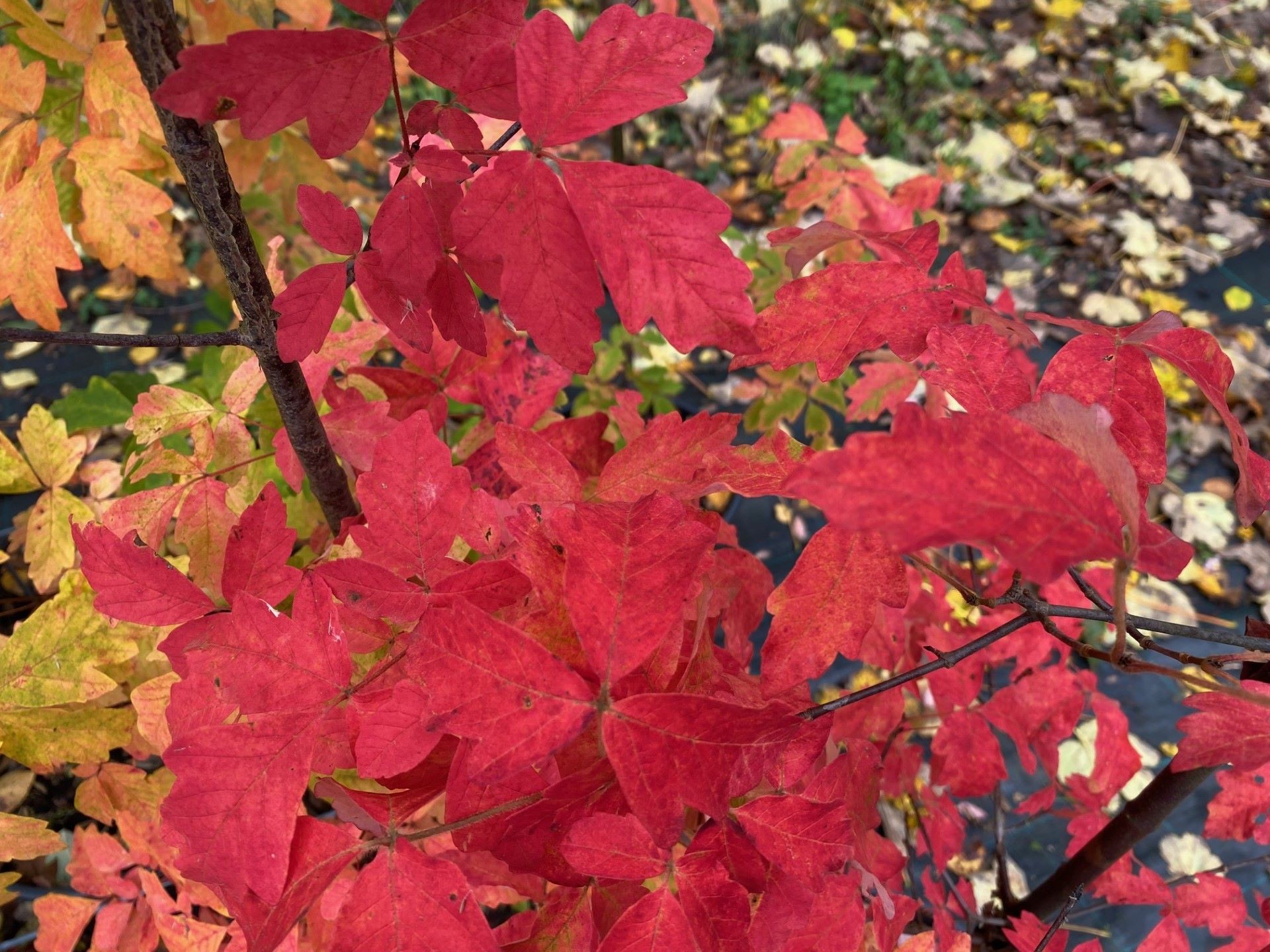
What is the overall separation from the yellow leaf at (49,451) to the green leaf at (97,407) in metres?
0.24

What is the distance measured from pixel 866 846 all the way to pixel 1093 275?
8.68ft

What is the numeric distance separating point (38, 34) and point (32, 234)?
0.70ft

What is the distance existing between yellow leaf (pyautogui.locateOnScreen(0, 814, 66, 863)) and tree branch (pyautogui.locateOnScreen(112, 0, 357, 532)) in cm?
44

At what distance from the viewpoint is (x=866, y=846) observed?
3.01 feet

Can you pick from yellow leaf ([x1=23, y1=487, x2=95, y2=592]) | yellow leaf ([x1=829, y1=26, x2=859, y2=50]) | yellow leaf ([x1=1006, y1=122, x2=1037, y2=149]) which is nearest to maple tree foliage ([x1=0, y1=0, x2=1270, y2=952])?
yellow leaf ([x1=23, y1=487, x2=95, y2=592])

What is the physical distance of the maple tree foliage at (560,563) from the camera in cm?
50

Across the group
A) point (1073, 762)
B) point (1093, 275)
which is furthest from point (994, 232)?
point (1073, 762)

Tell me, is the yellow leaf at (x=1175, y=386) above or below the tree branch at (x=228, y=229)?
below

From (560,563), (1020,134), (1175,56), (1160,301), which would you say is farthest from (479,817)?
(1175,56)

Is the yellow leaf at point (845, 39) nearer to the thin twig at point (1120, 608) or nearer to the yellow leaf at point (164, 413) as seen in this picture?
the yellow leaf at point (164, 413)

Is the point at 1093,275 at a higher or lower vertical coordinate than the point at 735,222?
lower

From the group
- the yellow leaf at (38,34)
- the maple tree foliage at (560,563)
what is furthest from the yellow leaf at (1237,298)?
the yellow leaf at (38,34)

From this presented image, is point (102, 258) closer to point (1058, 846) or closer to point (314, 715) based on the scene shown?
point (314, 715)

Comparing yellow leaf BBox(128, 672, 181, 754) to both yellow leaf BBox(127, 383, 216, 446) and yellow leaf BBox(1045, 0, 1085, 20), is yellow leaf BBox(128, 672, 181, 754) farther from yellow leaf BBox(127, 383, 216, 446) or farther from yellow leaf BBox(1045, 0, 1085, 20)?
yellow leaf BBox(1045, 0, 1085, 20)
